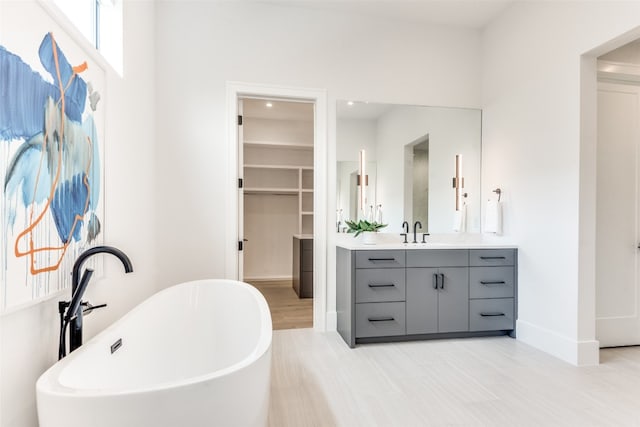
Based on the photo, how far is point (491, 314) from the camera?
2.85 m

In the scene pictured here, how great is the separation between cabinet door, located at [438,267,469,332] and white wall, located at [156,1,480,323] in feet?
3.17

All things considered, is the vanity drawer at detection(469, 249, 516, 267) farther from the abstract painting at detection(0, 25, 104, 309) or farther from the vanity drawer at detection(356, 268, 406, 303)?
the abstract painting at detection(0, 25, 104, 309)

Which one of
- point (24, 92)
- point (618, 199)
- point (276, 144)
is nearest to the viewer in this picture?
point (24, 92)

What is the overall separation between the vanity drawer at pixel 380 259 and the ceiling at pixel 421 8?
7.28 ft

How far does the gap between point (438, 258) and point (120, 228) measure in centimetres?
240

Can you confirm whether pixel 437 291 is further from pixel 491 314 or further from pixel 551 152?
pixel 551 152

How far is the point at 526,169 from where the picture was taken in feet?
9.11

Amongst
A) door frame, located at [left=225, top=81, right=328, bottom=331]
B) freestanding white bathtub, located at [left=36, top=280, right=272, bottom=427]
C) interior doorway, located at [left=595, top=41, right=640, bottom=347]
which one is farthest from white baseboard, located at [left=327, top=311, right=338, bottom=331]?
interior doorway, located at [left=595, top=41, right=640, bottom=347]

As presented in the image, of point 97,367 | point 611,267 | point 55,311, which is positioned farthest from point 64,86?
point 611,267

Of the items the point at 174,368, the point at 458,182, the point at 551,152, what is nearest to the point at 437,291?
the point at 458,182

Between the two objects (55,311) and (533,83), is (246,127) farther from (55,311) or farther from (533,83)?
(55,311)

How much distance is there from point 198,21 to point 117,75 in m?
1.17

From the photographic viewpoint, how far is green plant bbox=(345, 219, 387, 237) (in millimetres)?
2978

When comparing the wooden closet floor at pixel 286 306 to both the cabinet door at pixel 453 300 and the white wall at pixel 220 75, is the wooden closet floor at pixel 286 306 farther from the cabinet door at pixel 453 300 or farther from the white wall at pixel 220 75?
the cabinet door at pixel 453 300
